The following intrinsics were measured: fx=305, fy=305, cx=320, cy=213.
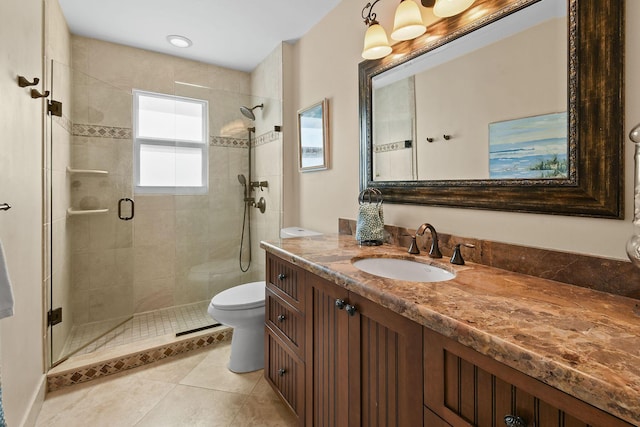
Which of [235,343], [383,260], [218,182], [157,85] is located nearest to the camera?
[383,260]

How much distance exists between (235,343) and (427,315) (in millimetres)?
1650

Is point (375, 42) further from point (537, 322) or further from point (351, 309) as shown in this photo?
point (537, 322)

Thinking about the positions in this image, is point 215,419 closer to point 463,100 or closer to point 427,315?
point 427,315

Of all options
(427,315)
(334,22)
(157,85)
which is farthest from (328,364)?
(157,85)

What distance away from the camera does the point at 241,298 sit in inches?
80.7

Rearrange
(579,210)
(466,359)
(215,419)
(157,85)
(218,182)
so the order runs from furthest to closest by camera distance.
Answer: (157,85) → (218,182) → (215,419) → (579,210) → (466,359)

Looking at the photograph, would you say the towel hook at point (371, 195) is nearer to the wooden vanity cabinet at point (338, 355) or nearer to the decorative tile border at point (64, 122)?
the wooden vanity cabinet at point (338, 355)

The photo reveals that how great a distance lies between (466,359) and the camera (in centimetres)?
68

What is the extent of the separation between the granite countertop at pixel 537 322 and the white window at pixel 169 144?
189cm

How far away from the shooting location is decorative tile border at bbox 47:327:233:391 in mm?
1832

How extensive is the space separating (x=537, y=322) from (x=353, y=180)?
1.40 metres

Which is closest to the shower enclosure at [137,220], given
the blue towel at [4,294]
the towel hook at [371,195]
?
the towel hook at [371,195]

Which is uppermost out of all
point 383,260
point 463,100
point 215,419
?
point 463,100

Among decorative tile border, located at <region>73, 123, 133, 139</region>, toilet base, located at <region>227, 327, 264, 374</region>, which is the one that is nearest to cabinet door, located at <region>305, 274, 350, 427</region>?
toilet base, located at <region>227, 327, 264, 374</region>
